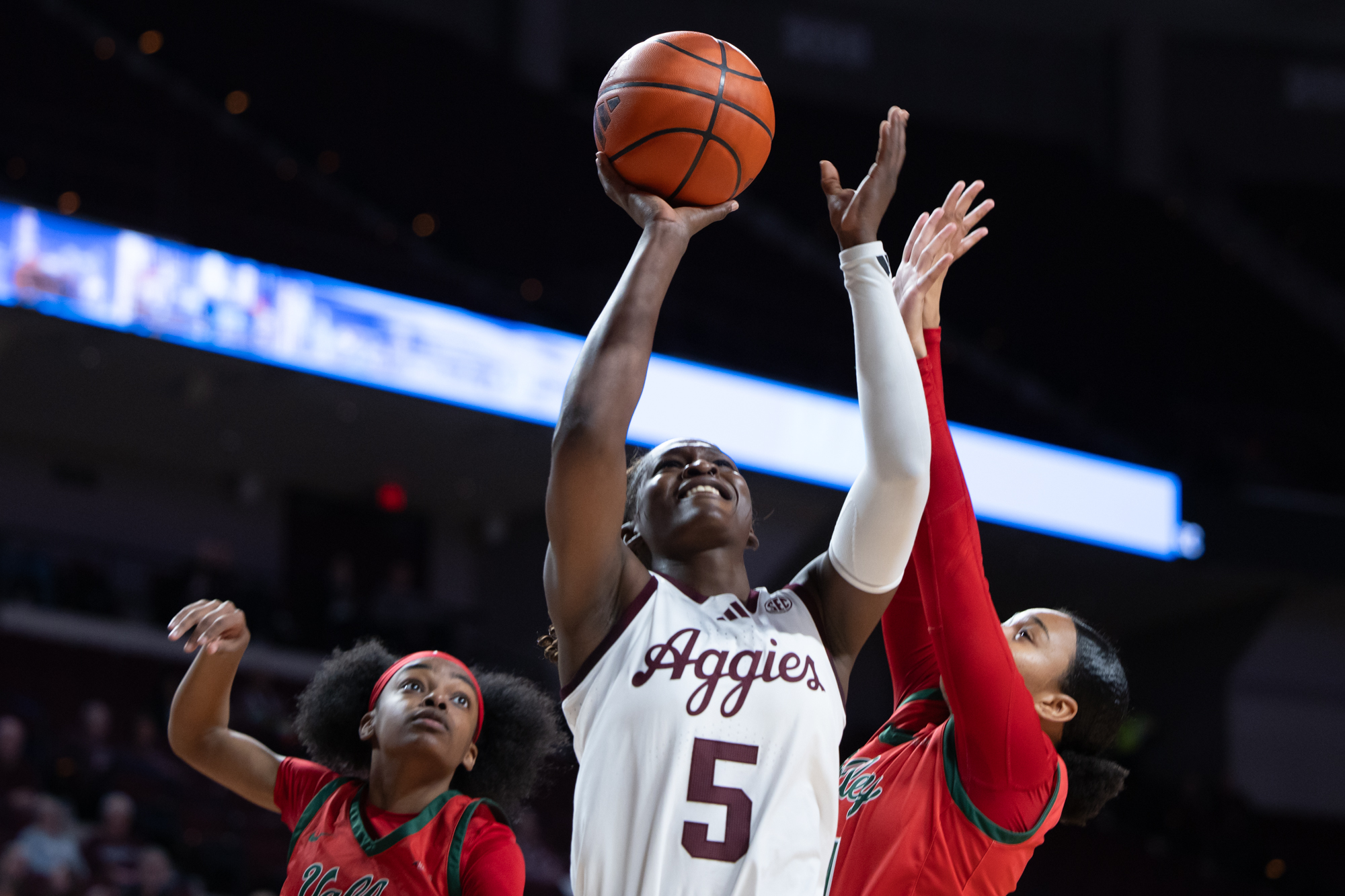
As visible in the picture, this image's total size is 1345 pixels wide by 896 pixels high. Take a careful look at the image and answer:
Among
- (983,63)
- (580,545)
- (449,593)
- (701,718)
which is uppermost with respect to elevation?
(983,63)

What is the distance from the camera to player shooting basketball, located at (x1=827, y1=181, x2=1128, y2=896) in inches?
99.4

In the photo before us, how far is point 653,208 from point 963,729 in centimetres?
107

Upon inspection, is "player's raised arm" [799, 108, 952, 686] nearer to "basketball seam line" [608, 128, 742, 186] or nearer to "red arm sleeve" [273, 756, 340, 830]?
"basketball seam line" [608, 128, 742, 186]

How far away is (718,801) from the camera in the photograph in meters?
2.04

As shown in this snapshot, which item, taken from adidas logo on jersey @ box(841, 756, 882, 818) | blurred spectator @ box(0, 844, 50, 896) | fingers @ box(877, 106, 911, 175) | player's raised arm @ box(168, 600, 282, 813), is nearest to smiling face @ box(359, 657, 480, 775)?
player's raised arm @ box(168, 600, 282, 813)

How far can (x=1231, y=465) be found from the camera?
15.4 meters

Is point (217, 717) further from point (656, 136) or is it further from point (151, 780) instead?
point (151, 780)

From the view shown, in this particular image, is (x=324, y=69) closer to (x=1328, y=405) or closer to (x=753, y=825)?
(x=1328, y=405)

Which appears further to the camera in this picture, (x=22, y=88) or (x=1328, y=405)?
(x=1328, y=405)

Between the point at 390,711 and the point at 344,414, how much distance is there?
34.4ft

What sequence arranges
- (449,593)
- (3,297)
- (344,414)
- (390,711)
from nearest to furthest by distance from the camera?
(390,711)
(3,297)
(344,414)
(449,593)

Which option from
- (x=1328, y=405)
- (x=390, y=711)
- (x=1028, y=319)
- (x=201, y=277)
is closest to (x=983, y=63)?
(x=1028, y=319)

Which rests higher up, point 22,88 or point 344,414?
point 22,88

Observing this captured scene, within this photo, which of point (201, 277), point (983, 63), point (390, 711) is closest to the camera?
point (390, 711)
